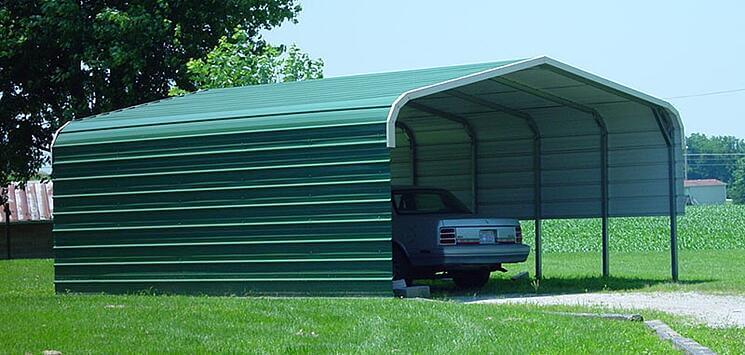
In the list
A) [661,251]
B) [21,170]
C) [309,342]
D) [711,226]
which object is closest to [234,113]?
[309,342]

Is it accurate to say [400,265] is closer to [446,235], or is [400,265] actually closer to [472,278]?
[446,235]

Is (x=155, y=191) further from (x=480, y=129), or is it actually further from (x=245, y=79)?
(x=245, y=79)

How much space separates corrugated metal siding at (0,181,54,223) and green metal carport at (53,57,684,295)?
28.2 metres

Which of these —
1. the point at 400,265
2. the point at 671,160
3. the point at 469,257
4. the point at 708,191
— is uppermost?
the point at 671,160

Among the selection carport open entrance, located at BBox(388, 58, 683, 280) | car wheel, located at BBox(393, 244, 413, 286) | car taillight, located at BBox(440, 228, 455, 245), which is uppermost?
carport open entrance, located at BBox(388, 58, 683, 280)

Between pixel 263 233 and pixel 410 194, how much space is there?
2.76 metres

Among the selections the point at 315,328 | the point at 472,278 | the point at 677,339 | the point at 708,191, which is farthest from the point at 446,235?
the point at 708,191

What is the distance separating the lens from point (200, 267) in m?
19.8

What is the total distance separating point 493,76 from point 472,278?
412 cm

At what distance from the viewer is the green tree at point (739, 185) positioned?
135875mm

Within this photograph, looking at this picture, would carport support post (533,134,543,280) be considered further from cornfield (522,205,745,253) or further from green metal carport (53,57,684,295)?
cornfield (522,205,745,253)

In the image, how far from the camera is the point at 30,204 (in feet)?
169

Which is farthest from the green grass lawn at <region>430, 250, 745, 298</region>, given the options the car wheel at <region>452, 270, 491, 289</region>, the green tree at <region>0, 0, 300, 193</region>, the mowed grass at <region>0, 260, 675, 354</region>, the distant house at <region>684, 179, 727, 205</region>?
the distant house at <region>684, 179, 727, 205</region>

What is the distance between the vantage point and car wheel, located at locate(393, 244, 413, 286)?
1981 cm
